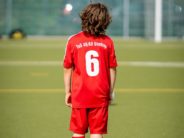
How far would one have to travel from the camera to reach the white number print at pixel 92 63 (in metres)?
5.19

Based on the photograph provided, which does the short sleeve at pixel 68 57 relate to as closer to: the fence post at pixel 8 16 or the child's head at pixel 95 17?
the child's head at pixel 95 17

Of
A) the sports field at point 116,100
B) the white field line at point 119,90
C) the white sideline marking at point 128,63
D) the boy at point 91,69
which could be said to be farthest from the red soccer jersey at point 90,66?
the white sideline marking at point 128,63

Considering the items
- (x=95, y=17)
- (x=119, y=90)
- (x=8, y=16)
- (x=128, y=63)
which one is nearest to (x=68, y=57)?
(x=95, y=17)

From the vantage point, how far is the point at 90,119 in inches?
210

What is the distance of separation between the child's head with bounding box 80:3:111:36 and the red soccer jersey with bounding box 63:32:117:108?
0.24ft

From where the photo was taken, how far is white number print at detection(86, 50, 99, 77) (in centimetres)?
519

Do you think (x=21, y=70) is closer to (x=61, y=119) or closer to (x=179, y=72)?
(x=179, y=72)

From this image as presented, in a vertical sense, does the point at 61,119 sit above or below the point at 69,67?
below

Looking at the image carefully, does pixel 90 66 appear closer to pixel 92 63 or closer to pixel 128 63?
pixel 92 63

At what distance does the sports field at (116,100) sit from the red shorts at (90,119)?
6.99ft

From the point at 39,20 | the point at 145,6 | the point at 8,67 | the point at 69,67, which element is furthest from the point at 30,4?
the point at 69,67

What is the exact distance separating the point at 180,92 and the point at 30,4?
25498 mm

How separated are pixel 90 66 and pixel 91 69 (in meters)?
0.02

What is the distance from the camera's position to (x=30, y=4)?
36438mm
